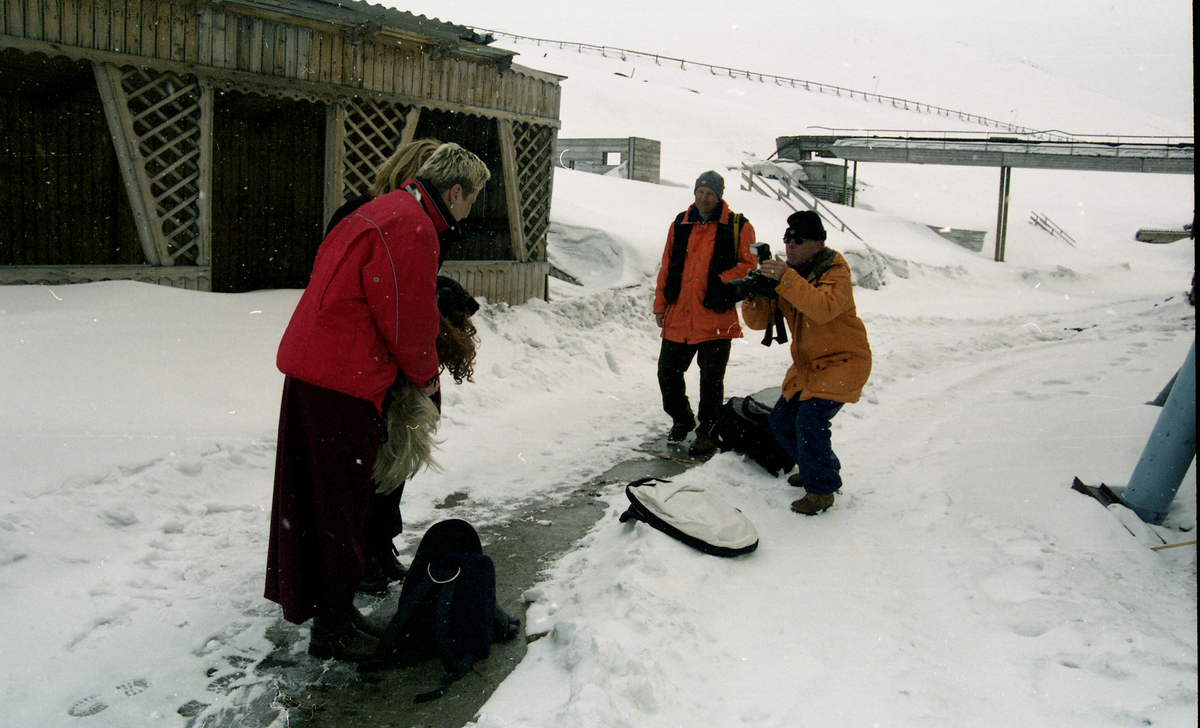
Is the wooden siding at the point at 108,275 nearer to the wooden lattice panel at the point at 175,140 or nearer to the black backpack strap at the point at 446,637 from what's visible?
the wooden lattice panel at the point at 175,140

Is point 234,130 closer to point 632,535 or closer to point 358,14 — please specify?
point 358,14

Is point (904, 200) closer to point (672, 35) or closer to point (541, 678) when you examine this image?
point (541, 678)

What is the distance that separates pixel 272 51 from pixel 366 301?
19.4ft

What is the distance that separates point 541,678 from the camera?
2.92m

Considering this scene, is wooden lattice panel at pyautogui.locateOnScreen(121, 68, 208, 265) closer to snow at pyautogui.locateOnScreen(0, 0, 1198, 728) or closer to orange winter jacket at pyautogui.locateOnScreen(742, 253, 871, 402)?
snow at pyautogui.locateOnScreen(0, 0, 1198, 728)

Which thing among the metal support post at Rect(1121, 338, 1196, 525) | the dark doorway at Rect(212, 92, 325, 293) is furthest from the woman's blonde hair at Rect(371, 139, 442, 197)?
the dark doorway at Rect(212, 92, 325, 293)

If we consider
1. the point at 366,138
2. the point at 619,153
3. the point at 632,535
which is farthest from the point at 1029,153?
the point at 632,535

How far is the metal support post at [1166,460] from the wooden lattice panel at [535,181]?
276 inches

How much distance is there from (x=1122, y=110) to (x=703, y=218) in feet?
261

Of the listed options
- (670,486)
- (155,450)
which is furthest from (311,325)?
(155,450)

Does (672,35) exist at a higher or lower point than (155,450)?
higher

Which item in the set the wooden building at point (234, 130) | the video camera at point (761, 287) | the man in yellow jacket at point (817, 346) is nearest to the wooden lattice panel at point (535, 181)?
the wooden building at point (234, 130)

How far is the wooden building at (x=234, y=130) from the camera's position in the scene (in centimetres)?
680

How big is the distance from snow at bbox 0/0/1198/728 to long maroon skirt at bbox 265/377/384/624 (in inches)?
14.5
